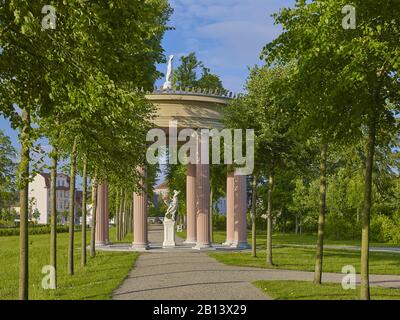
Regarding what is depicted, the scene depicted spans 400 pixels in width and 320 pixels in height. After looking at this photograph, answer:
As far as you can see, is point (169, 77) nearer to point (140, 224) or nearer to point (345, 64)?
point (140, 224)

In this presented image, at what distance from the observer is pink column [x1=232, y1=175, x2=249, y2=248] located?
115ft

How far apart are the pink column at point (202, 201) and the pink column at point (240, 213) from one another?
9.02 ft

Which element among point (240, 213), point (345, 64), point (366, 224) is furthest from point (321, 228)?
point (240, 213)

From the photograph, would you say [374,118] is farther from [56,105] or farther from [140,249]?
[140,249]

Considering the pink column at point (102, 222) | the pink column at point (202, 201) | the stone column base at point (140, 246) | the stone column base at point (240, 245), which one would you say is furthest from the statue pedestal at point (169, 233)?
the pink column at point (102, 222)

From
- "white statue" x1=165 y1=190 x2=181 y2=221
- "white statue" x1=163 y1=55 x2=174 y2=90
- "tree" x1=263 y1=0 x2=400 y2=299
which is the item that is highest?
"white statue" x1=163 y1=55 x2=174 y2=90

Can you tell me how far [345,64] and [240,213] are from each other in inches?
976

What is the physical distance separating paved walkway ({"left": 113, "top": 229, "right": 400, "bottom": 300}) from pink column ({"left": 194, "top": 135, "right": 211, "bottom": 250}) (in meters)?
8.69

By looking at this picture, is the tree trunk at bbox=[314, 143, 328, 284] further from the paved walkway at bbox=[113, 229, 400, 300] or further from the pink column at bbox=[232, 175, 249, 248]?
the pink column at bbox=[232, 175, 249, 248]

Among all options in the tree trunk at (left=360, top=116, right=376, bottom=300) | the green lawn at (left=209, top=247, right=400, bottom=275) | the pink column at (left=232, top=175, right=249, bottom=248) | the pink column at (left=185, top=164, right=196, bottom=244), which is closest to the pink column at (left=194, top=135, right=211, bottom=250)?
the pink column at (left=185, top=164, right=196, bottom=244)

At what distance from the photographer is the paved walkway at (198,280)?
508 inches

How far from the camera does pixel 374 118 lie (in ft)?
37.3
